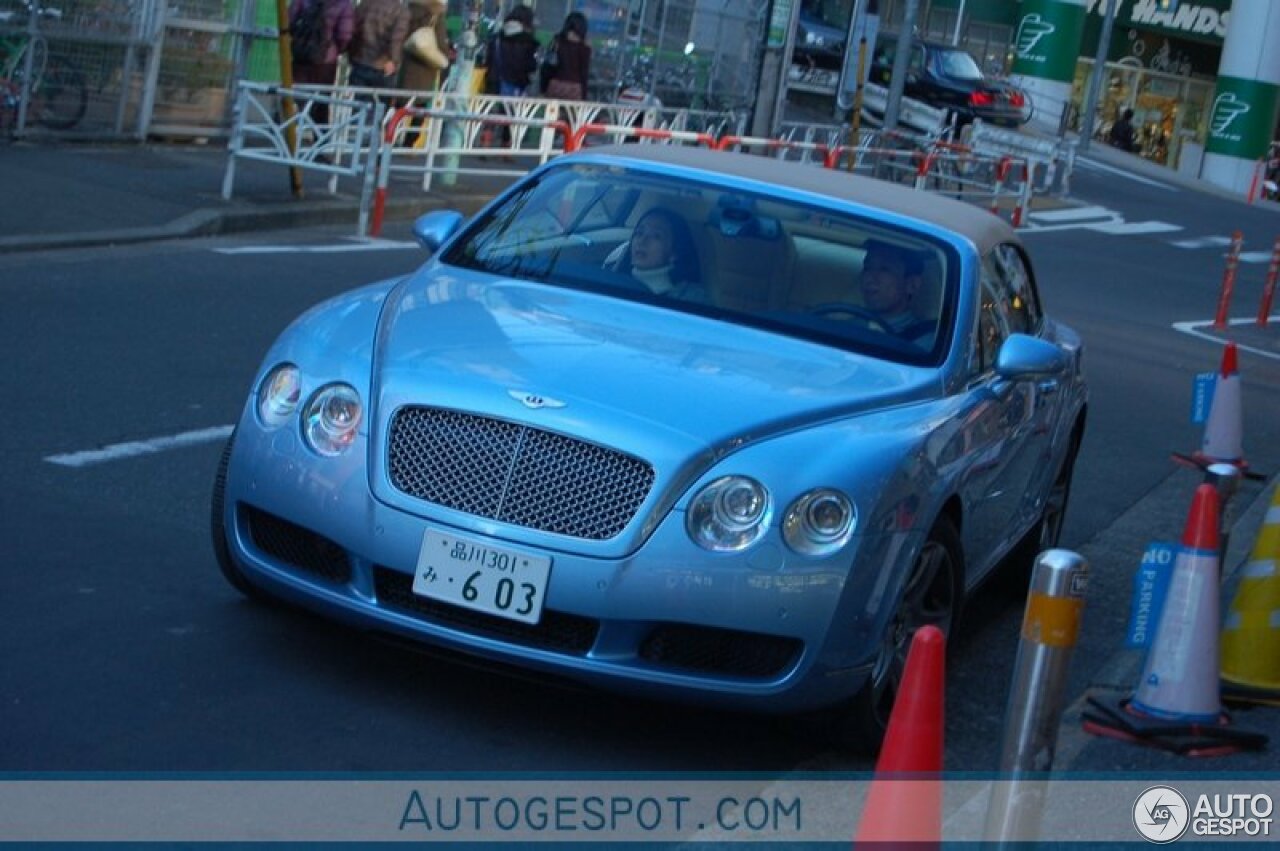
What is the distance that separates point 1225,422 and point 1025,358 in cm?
318

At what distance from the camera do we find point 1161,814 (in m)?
5.37

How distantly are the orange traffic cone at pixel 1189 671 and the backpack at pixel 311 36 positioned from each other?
16333mm

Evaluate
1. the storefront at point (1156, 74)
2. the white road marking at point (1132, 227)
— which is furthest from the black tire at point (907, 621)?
the storefront at point (1156, 74)

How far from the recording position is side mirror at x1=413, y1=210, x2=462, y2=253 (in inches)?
280

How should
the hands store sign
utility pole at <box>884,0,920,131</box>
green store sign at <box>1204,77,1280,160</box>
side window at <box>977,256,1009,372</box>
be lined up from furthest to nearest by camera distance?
the hands store sign, green store sign at <box>1204,77,1280,160</box>, utility pole at <box>884,0,920,131</box>, side window at <box>977,256,1009,372</box>

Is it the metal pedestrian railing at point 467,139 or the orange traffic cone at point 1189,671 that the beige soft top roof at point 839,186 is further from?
the metal pedestrian railing at point 467,139

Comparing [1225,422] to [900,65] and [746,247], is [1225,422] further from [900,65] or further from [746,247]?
[900,65]

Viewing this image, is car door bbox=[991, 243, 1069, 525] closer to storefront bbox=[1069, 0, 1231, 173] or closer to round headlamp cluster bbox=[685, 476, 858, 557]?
round headlamp cluster bbox=[685, 476, 858, 557]

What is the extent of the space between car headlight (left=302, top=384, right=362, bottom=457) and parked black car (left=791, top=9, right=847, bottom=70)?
4072 centimetres

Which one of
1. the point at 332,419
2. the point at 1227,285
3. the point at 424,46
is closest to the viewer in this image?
the point at 332,419

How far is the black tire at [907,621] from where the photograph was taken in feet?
18.5

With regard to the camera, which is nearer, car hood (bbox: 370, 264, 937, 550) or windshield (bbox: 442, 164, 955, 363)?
car hood (bbox: 370, 264, 937, 550)

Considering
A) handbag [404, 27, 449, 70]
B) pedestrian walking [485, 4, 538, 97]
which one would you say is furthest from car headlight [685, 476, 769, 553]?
pedestrian walking [485, 4, 538, 97]

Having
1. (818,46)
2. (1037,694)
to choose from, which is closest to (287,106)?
(1037,694)
